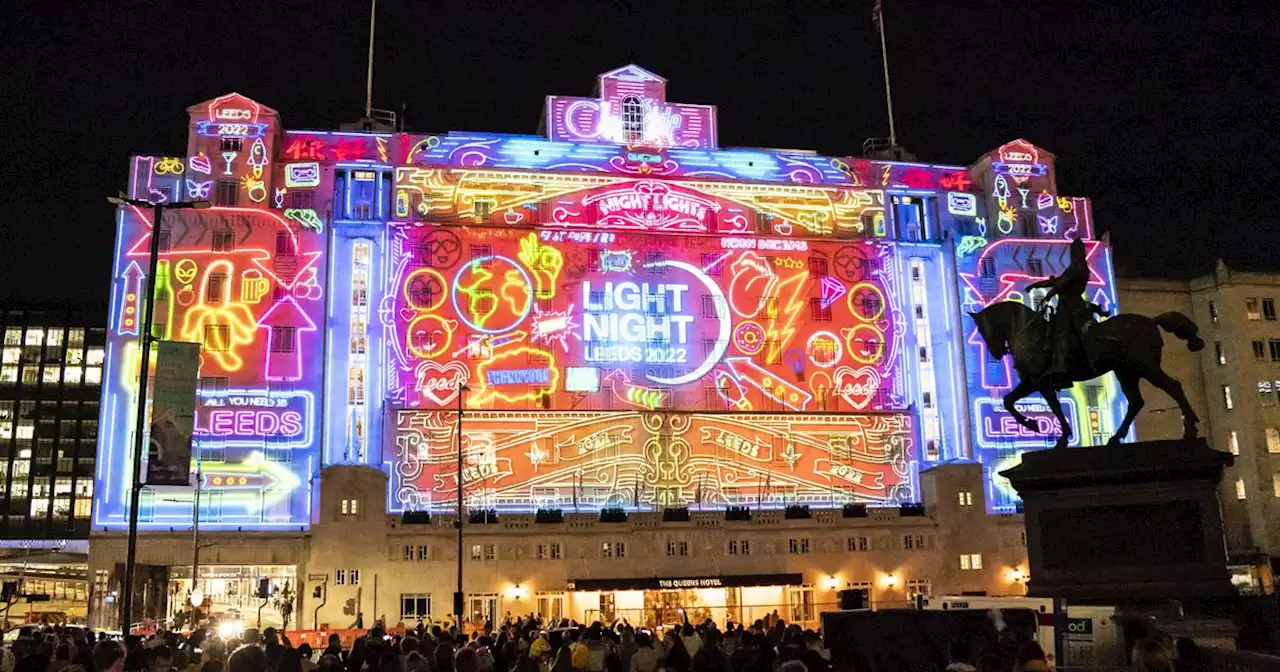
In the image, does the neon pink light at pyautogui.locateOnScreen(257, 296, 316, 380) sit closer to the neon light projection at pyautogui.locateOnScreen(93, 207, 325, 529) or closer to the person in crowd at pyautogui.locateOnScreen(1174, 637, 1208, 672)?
the neon light projection at pyautogui.locateOnScreen(93, 207, 325, 529)

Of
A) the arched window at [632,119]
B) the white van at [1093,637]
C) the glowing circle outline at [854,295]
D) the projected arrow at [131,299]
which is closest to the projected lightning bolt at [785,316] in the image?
the glowing circle outline at [854,295]

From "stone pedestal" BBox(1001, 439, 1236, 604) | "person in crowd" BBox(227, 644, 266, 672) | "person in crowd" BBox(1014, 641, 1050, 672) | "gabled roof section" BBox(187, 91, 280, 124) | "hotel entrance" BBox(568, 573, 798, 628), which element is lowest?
"hotel entrance" BBox(568, 573, 798, 628)

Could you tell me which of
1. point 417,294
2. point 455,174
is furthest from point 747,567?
point 455,174

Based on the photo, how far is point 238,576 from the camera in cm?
6506

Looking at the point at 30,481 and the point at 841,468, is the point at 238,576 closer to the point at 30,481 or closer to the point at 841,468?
the point at 841,468

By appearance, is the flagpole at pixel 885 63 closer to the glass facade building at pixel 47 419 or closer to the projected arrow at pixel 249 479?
the projected arrow at pixel 249 479

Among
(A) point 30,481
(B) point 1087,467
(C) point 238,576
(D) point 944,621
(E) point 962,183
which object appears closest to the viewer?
(D) point 944,621

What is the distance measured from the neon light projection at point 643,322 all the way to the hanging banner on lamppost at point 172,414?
3963cm

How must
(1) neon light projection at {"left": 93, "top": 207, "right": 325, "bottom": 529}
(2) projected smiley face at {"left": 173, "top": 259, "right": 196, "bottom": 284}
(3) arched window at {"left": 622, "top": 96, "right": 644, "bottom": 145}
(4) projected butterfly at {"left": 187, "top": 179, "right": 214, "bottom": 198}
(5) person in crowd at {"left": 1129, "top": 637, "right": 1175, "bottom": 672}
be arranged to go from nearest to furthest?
1. (5) person in crowd at {"left": 1129, "top": 637, "right": 1175, "bottom": 672}
2. (1) neon light projection at {"left": 93, "top": 207, "right": 325, "bottom": 529}
3. (2) projected smiley face at {"left": 173, "top": 259, "right": 196, "bottom": 284}
4. (4) projected butterfly at {"left": 187, "top": 179, "right": 214, "bottom": 198}
5. (3) arched window at {"left": 622, "top": 96, "right": 644, "bottom": 145}

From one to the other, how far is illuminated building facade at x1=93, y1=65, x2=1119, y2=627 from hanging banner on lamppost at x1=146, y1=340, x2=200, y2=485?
35814 millimetres

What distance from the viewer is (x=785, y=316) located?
7631 centimetres

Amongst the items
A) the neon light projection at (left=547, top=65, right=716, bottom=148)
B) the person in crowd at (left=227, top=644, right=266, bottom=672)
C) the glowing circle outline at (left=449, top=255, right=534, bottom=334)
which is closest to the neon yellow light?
the glowing circle outline at (left=449, top=255, right=534, bottom=334)

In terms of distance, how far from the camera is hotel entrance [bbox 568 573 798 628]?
215 feet

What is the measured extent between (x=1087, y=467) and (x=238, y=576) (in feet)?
180
